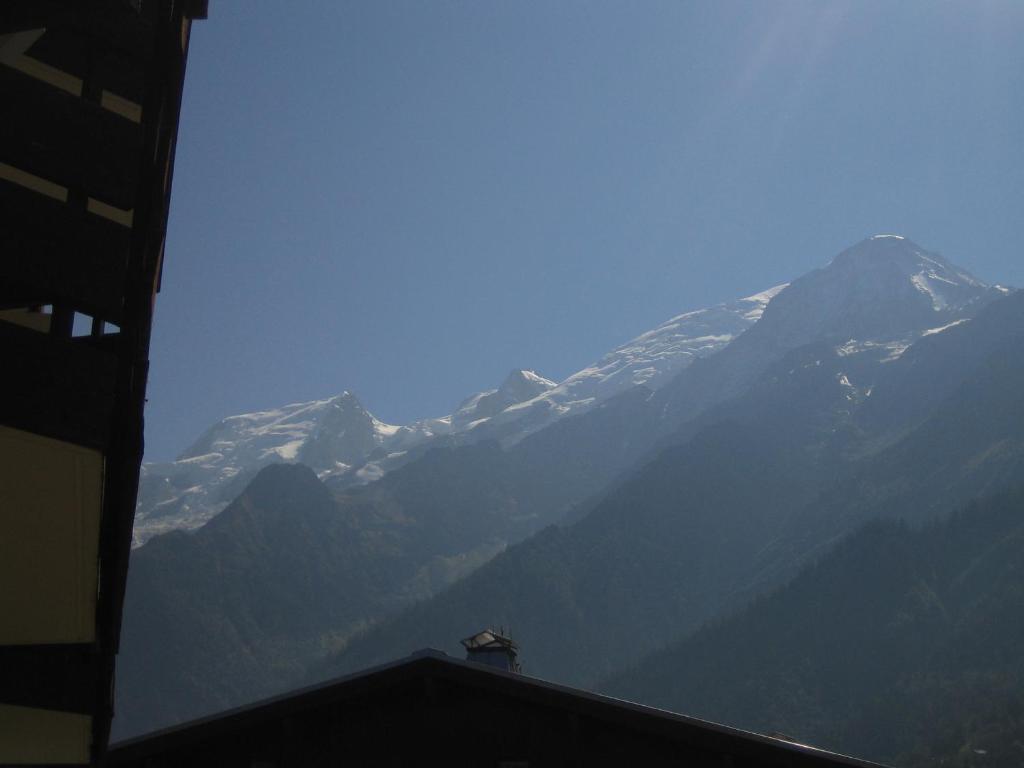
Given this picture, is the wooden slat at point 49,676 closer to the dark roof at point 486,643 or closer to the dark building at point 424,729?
the dark building at point 424,729

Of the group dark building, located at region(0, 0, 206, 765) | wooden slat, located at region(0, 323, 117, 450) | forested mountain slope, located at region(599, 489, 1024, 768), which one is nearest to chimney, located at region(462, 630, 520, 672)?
dark building, located at region(0, 0, 206, 765)

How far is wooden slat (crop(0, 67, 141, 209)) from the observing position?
5.11m

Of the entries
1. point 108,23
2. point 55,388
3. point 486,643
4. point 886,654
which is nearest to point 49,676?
point 55,388

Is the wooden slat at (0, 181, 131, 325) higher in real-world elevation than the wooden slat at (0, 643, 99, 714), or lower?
higher

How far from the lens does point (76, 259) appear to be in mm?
5168

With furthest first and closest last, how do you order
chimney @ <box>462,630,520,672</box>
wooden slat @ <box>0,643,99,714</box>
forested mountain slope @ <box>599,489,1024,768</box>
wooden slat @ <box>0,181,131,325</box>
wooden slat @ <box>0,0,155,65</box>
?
forested mountain slope @ <box>599,489,1024,768</box> → chimney @ <box>462,630,520,672</box> → wooden slat @ <box>0,643,99,714</box> → wooden slat @ <box>0,181,131,325</box> → wooden slat @ <box>0,0,155,65</box>

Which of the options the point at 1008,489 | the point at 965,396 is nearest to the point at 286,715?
the point at 1008,489

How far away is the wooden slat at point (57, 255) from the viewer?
4.98 m

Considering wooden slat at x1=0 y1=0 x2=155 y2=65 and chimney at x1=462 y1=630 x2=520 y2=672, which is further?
chimney at x1=462 y1=630 x2=520 y2=672

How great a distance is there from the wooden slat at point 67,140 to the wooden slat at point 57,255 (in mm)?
148

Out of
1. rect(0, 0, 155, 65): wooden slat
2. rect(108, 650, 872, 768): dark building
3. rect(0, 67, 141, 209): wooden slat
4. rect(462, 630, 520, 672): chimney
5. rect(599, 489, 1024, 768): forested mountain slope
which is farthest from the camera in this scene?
rect(599, 489, 1024, 768): forested mountain slope

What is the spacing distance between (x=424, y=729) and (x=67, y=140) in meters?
13.9

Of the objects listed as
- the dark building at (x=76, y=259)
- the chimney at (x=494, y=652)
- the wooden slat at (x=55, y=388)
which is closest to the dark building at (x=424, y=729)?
the dark building at (x=76, y=259)

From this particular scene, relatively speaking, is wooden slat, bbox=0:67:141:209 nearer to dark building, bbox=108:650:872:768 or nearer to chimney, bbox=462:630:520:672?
dark building, bbox=108:650:872:768
